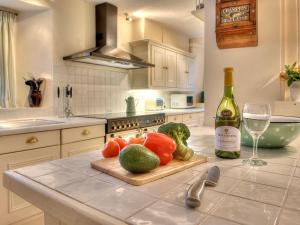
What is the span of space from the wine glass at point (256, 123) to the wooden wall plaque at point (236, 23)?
2.90 feet

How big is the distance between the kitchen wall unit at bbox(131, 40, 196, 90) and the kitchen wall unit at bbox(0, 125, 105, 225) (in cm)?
154

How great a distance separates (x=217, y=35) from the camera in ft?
5.39

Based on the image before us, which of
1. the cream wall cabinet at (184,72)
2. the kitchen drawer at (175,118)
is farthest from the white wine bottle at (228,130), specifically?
the cream wall cabinet at (184,72)

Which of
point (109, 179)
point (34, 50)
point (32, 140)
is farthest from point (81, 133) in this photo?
point (109, 179)

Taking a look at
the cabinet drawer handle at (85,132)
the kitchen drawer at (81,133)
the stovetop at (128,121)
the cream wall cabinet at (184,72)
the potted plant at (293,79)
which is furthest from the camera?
the cream wall cabinet at (184,72)

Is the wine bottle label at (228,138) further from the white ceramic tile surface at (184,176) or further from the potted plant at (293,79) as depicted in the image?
the potted plant at (293,79)

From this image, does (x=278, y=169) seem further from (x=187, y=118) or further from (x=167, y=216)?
(x=187, y=118)

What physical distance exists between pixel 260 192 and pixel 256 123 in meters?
0.31

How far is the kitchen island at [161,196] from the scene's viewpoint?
1.40 ft

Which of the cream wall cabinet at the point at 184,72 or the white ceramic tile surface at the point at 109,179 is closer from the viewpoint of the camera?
the white ceramic tile surface at the point at 109,179

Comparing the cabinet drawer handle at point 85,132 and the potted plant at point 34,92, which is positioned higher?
the potted plant at point 34,92

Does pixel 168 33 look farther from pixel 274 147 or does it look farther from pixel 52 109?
pixel 274 147

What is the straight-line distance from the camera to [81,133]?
219 centimetres

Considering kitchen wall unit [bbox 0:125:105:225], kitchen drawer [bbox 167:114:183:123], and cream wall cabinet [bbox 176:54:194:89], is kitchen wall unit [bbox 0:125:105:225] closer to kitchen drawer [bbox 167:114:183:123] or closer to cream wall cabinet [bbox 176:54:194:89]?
kitchen drawer [bbox 167:114:183:123]
